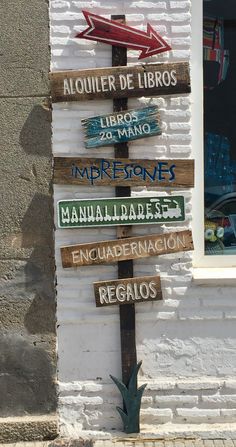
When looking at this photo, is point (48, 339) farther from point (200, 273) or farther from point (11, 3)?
point (11, 3)

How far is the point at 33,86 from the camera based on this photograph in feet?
13.0

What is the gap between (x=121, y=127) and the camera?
3.91m

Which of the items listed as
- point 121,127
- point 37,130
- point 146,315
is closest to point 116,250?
point 146,315

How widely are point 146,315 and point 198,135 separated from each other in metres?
1.23

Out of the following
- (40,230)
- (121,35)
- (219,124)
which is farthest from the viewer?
(219,124)

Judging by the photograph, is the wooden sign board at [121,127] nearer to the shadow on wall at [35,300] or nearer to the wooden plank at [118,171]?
the wooden plank at [118,171]

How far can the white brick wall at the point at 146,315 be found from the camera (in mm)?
3953

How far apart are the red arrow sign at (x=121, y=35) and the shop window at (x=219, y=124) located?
455 mm

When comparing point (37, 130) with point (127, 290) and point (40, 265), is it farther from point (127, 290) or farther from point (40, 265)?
point (127, 290)

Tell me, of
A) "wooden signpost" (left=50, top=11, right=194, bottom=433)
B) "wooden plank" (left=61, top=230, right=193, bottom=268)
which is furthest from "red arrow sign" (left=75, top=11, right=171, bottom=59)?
"wooden plank" (left=61, top=230, right=193, bottom=268)

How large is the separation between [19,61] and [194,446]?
2.67 m

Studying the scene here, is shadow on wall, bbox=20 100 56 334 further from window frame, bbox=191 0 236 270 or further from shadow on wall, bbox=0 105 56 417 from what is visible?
window frame, bbox=191 0 236 270

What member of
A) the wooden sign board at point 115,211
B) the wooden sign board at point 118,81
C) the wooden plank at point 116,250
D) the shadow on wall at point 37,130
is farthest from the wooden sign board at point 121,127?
the wooden plank at point 116,250

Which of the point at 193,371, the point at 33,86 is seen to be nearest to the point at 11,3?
the point at 33,86
